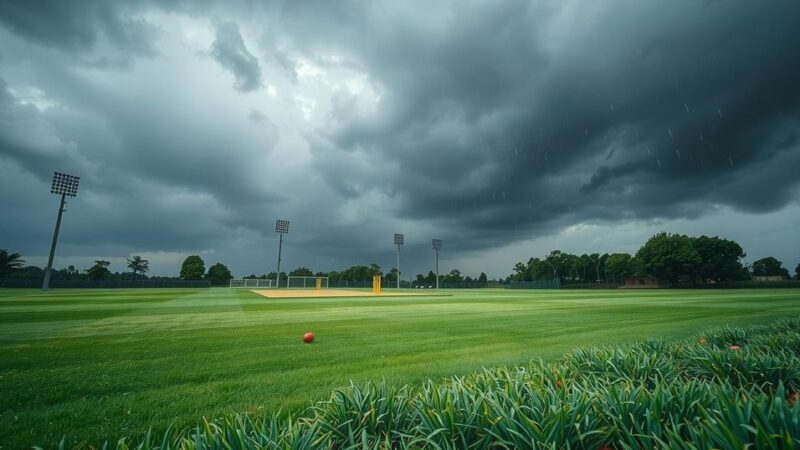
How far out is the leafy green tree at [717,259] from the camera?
94.4 meters

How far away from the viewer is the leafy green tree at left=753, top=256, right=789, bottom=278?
13875 cm

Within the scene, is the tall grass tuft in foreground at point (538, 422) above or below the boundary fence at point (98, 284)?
below

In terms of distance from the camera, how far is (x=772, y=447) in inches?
72.2

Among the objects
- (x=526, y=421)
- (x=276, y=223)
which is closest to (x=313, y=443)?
(x=526, y=421)

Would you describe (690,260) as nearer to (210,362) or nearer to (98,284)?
(210,362)

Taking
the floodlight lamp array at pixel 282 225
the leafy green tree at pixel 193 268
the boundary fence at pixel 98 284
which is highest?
the floodlight lamp array at pixel 282 225

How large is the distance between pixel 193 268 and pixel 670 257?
157m

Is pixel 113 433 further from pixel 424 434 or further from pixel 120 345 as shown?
pixel 120 345

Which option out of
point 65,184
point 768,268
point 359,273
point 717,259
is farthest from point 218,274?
point 768,268

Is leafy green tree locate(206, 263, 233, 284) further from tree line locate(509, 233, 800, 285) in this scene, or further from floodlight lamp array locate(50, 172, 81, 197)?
tree line locate(509, 233, 800, 285)

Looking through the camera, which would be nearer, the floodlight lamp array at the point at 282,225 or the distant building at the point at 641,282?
the floodlight lamp array at the point at 282,225

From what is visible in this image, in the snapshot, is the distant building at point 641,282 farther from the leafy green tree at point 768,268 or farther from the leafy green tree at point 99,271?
the leafy green tree at point 99,271

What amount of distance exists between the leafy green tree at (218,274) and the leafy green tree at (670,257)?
152 m

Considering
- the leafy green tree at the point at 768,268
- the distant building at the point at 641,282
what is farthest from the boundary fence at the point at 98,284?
the leafy green tree at the point at 768,268
